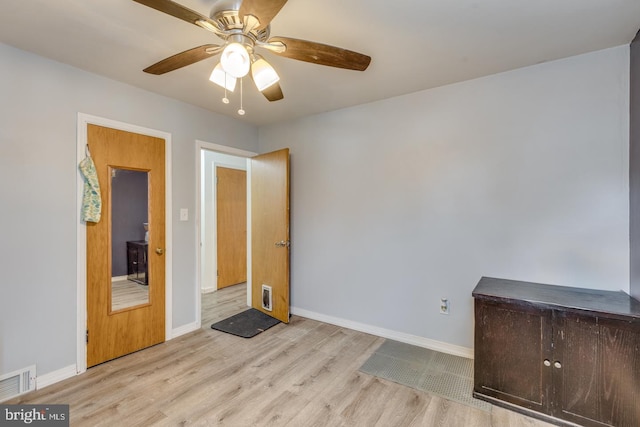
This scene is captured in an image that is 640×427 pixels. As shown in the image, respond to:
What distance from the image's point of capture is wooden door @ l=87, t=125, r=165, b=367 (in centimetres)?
245

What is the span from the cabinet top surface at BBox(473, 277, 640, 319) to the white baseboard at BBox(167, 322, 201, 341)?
8.93ft

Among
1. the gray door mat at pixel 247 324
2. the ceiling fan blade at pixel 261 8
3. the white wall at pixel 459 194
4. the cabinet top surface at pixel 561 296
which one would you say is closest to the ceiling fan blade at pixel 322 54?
the ceiling fan blade at pixel 261 8

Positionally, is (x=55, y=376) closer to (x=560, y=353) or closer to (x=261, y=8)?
(x=261, y=8)

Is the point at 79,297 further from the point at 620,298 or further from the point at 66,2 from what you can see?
the point at 620,298

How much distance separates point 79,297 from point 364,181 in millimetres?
2680

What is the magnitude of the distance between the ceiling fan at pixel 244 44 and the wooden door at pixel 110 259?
41.4 inches

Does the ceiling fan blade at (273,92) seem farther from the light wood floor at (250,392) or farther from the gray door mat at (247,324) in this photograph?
the gray door mat at (247,324)

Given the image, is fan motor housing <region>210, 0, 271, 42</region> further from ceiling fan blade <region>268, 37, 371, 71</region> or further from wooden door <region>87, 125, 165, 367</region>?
wooden door <region>87, 125, 165, 367</region>

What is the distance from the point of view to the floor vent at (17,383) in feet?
6.60

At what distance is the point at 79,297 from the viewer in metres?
2.36

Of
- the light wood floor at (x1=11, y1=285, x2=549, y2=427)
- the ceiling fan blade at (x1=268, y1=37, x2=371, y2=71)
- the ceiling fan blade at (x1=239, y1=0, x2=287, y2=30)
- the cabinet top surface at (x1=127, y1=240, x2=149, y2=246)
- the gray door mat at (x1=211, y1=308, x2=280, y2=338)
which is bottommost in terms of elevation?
the light wood floor at (x1=11, y1=285, x2=549, y2=427)

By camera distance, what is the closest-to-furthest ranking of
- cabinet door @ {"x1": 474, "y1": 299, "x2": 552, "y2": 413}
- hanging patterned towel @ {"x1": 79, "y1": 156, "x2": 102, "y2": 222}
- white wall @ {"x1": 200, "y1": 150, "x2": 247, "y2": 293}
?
cabinet door @ {"x1": 474, "y1": 299, "x2": 552, "y2": 413} → hanging patterned towel @ {"x1": 79, "y1": 156, "x2": 102, "y2": 222} → white wall @ {"x1": 200, "y1": 150, "x2": 247, "y2": 293}

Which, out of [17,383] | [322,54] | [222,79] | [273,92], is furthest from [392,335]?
[17,383]

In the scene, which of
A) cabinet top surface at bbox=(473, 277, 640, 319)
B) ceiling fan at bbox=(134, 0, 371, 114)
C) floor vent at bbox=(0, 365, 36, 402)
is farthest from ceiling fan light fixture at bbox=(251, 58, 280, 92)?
floor vent at bbox=(0, 365, 36, 402)
